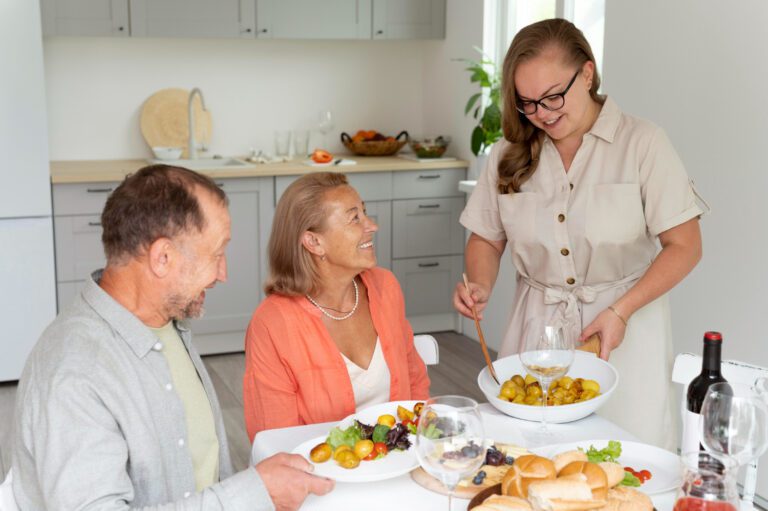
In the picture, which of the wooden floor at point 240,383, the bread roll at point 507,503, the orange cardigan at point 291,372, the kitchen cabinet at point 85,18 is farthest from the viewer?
the kitchen cabinet at point 85,18

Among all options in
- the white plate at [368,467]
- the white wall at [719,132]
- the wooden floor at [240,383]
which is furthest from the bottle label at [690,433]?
the wooden floor at [240,383]

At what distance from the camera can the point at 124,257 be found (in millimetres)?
1557

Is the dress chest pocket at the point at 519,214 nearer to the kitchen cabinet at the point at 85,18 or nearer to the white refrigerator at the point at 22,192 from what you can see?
the white refrigerator at the point at 22,192

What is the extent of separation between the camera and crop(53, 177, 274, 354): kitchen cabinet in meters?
4.55

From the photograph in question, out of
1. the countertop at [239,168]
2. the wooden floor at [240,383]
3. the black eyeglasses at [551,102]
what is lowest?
the wooden floor at [240,383]

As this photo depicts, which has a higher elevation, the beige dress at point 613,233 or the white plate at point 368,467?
the beige dress at point 613,233

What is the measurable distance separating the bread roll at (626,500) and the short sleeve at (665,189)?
985mm

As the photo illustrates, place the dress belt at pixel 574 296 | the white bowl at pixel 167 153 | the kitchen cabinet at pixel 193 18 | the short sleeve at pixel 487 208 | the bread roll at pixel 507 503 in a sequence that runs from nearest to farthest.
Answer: the bread roll at pixel 507 503 < the dress belt at pixel 574 296 < the short sleeve at pixel 487 208 < the kitchen cabinet at pixel 193 18 < the white bowl at pixel 167 153

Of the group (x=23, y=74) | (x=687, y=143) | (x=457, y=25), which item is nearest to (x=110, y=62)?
(x=23, y=74)

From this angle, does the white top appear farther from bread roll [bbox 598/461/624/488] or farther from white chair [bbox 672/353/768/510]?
bread roll [bbox 598/461/624/488]

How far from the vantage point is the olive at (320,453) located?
1659 mm

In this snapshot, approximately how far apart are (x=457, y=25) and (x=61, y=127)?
2205mm

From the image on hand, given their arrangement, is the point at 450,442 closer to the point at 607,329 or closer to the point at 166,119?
the point at 607,329

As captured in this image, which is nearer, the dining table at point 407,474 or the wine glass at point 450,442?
the wine glass at point 450,442
